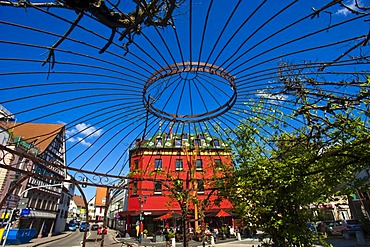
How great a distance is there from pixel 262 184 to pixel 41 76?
4.40 m

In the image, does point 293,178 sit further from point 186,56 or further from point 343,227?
point 343,227

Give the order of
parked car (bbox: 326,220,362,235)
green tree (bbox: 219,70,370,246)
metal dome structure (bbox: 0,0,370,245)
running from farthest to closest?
parked car (bbox: 326,220,362,235) < green tree (bbox: 219,70,370,246) < metal dome structure (bbox: 0,0,370,245)

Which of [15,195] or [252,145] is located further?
[15,195]

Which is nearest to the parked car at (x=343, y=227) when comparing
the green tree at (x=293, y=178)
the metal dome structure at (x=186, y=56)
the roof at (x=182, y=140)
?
the roof at (x=182, y=140)

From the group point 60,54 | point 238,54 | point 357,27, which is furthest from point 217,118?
point 60,54

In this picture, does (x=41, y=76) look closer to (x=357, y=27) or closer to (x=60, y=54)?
(x=60, y=54)

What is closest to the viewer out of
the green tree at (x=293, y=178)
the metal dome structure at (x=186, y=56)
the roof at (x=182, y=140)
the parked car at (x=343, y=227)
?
the metal dome structure at (x=186, y=56)

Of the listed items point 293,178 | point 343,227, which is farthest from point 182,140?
point 343,227

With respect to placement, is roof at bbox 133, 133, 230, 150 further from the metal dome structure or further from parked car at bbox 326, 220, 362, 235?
parked car at bbox 326, 220, 362, 235

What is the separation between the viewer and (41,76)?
9.89 feet

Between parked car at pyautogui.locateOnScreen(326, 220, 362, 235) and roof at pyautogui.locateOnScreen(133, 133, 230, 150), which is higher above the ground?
roof at pyautogui.locateOnScreen(133, 133, 230, 150)

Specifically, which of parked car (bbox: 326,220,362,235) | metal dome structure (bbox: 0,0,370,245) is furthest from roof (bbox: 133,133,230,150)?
parked car (bbox: 326,220,362,235)

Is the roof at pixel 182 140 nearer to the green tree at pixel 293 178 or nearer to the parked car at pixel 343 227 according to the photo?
the green tree at pixel 293 178

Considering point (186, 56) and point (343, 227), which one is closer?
point (186, 56)
